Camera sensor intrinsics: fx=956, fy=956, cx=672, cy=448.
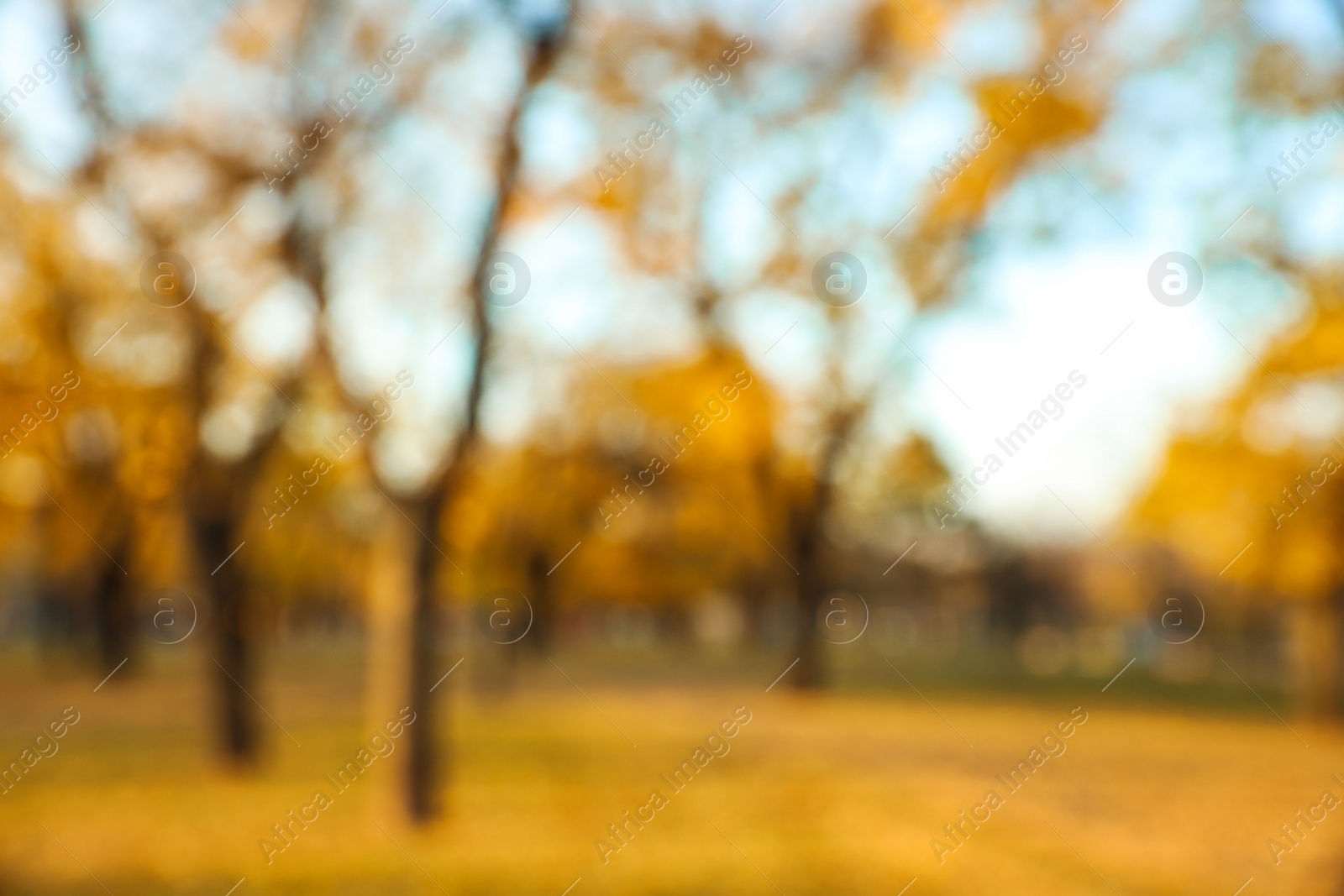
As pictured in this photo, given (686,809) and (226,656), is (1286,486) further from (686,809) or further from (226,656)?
(226,656)

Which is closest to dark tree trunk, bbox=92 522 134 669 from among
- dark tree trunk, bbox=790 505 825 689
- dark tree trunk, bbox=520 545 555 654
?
dark tree trunk, bbox=520 545 555 654

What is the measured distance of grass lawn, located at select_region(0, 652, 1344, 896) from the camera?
7.23m

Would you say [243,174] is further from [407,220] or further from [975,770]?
[975,770]

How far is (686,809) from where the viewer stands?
9.53m

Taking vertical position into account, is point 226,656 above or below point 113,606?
above

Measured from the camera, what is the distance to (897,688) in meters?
26.0

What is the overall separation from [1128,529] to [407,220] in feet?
58.0

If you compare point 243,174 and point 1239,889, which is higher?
point 1239,889

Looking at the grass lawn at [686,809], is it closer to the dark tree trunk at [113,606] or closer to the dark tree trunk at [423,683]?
the dark tree trunk at [423,683]

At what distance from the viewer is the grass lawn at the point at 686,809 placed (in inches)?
285

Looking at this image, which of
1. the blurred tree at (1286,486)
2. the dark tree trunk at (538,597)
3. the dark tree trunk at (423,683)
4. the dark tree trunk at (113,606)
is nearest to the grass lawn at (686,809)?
the dark tree trunk at (423,683)

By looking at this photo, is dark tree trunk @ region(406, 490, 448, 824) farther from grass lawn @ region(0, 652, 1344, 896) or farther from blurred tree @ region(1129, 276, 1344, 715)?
blurred tree @ region(1129, 276, 1344, 715)

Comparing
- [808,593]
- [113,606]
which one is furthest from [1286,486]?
[113,606]

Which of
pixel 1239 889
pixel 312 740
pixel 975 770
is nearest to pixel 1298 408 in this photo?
pixel 975 770
